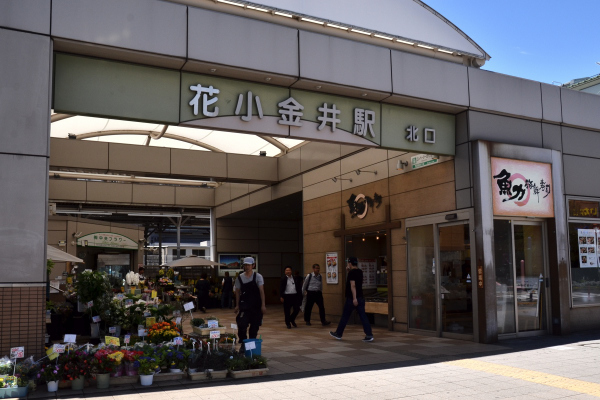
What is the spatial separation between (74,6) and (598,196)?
34.4ft

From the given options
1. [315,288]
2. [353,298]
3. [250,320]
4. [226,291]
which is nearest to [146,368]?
[250,320]

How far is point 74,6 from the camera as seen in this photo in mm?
7520

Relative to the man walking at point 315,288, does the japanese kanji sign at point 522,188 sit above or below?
above

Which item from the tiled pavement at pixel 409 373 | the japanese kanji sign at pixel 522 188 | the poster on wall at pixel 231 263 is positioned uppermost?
the japanese kanji sign at pixel 522 188

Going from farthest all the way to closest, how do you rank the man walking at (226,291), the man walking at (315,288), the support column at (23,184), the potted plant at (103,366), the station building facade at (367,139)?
the man walking at (226,291)
the man walking at (315,288)
the station building facade at (367,139)
the support column at (23,184)
the potted plant at (103,366)

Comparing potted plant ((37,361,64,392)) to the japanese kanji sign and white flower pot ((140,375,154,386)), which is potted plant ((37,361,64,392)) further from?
the japanese kanji sign

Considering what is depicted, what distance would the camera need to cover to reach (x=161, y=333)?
789cm

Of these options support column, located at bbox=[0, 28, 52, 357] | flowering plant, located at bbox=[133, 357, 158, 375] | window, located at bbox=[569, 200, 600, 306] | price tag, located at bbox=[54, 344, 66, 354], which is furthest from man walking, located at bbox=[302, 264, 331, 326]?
price tag, located at bbox=[54, 344, 66, 354]

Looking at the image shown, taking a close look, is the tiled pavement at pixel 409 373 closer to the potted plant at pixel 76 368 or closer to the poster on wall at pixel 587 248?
the potted plant at pixel 76 368

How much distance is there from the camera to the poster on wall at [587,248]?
37.3 ft

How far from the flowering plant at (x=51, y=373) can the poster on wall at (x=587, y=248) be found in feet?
31.6

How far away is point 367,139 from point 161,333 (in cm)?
481

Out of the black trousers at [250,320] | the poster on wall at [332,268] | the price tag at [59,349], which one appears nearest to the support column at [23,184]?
the price tag at [59,349]

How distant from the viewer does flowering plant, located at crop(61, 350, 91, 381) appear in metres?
6.24
